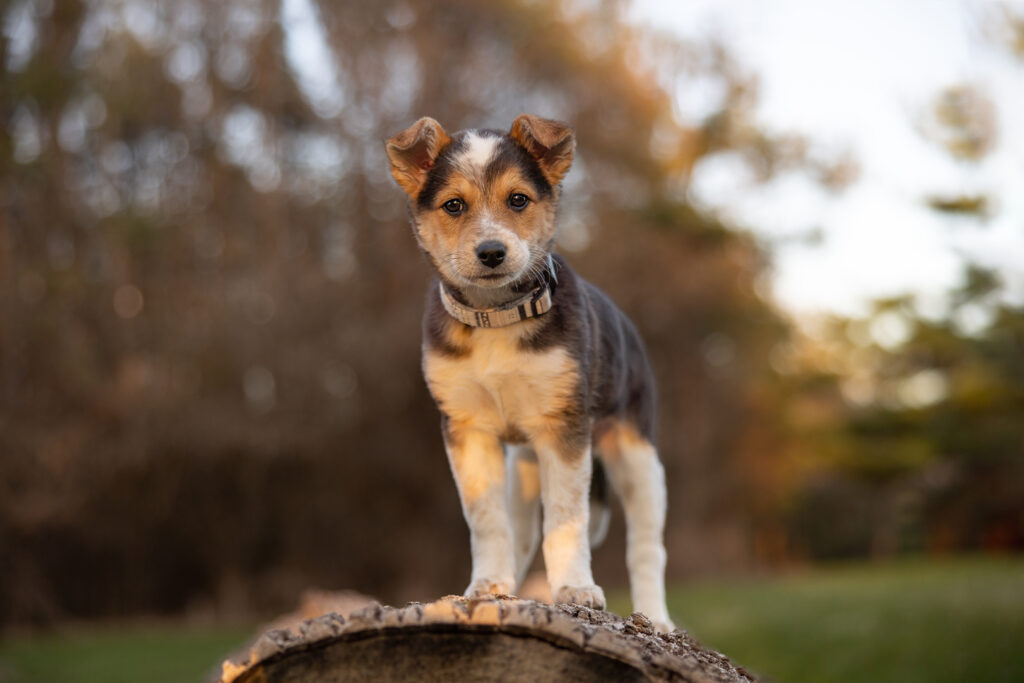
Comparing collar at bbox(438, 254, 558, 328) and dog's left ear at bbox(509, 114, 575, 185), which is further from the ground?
dog's left ear at bbox(509, 114, 575, 185)

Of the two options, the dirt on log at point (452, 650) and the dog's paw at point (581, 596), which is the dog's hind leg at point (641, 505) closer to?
the dog's paw at point (581, 596)

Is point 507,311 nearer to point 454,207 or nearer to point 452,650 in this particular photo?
point 454,207

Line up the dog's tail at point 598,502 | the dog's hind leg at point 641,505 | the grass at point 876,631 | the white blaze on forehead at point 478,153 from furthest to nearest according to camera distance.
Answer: the grass at point 876,631
the dog's tail at point 598,502
the dog's hind leg at point 641,505
the white blaze on forehead at point 478,153

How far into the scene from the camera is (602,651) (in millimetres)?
2604

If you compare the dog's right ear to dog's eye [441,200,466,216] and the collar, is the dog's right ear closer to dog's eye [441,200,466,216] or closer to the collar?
dog's eye [441,200,466,216]

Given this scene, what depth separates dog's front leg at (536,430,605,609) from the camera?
3.71m

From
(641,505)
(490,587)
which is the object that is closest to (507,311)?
(490,587)

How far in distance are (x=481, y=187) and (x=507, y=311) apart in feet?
1.63

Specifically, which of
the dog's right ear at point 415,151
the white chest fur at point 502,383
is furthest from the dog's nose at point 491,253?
the dog's right ear at point 415,151

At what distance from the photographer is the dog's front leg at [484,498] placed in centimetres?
381

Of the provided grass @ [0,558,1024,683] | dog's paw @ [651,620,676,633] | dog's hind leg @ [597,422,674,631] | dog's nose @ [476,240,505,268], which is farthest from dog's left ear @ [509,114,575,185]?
grass @ [0,558,1024,683]

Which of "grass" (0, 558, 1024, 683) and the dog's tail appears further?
"grass" (0, 558, 1024, 683)

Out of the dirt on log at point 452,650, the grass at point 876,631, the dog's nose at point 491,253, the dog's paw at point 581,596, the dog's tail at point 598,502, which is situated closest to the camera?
the dirt on log at point 452,650

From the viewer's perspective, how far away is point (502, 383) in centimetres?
384
